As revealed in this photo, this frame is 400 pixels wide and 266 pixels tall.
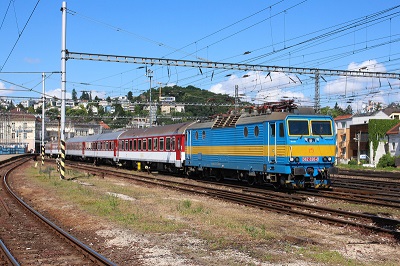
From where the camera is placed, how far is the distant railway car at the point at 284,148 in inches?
805

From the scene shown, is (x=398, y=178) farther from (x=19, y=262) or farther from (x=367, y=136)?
(x=367, y=136)

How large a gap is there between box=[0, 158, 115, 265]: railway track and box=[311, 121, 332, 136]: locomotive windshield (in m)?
12.3

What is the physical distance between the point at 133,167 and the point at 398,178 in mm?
23409

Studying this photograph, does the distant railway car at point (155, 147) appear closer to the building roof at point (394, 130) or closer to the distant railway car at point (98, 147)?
the distant railway car at point (98, 147)

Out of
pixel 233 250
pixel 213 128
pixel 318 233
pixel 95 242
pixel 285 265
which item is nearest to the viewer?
pixel 285 265

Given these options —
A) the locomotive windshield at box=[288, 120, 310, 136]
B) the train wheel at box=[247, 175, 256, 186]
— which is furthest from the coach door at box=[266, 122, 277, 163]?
the train wheel at box=[247, 175, 256, 186]

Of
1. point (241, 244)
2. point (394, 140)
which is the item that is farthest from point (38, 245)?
point (394, 140)

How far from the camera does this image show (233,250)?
10.3 metres

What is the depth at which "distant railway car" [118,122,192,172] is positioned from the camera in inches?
1280

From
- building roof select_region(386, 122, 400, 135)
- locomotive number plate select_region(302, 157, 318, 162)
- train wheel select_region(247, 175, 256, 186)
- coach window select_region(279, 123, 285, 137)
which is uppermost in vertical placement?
building roof select_region(386, 122, 400, 135)

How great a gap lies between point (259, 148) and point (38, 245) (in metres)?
12.8

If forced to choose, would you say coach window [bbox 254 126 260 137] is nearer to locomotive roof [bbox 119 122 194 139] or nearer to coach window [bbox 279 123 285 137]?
coach window [bbox 279 123 285 137]

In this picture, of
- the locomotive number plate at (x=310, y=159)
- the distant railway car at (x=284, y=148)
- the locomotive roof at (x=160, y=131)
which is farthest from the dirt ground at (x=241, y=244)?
the locomotive roof at (x=160, y=131)

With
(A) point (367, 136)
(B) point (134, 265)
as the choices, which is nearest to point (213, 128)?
(B) point (134, 265)
